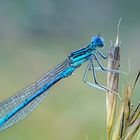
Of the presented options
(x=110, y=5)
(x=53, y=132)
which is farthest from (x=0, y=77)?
(x=110, y=5)

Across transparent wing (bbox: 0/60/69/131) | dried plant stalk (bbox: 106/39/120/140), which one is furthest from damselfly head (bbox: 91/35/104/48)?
dried plant stalk (bbox: 106/39/120/140)

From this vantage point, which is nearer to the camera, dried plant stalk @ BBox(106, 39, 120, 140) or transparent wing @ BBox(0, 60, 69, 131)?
dried plant stalk @ BBox(106, 39, 120, 140)

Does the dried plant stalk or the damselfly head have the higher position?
the damselfly head

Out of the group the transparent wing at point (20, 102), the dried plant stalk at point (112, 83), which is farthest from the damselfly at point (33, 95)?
the dried plant stalk at point (112, 83)

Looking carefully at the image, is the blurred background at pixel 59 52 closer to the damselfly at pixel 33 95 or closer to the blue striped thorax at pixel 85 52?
the damselfly at pixel 33 95

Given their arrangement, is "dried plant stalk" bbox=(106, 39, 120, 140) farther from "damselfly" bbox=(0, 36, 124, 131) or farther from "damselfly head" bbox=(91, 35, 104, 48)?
"damselfly head" bbox=(91, 35, 104, 48)

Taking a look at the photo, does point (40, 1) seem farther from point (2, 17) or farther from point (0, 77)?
point (0, 77)

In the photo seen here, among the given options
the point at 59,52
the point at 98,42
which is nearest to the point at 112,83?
the point at 98,42

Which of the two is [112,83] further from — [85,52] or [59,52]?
[59,52]
